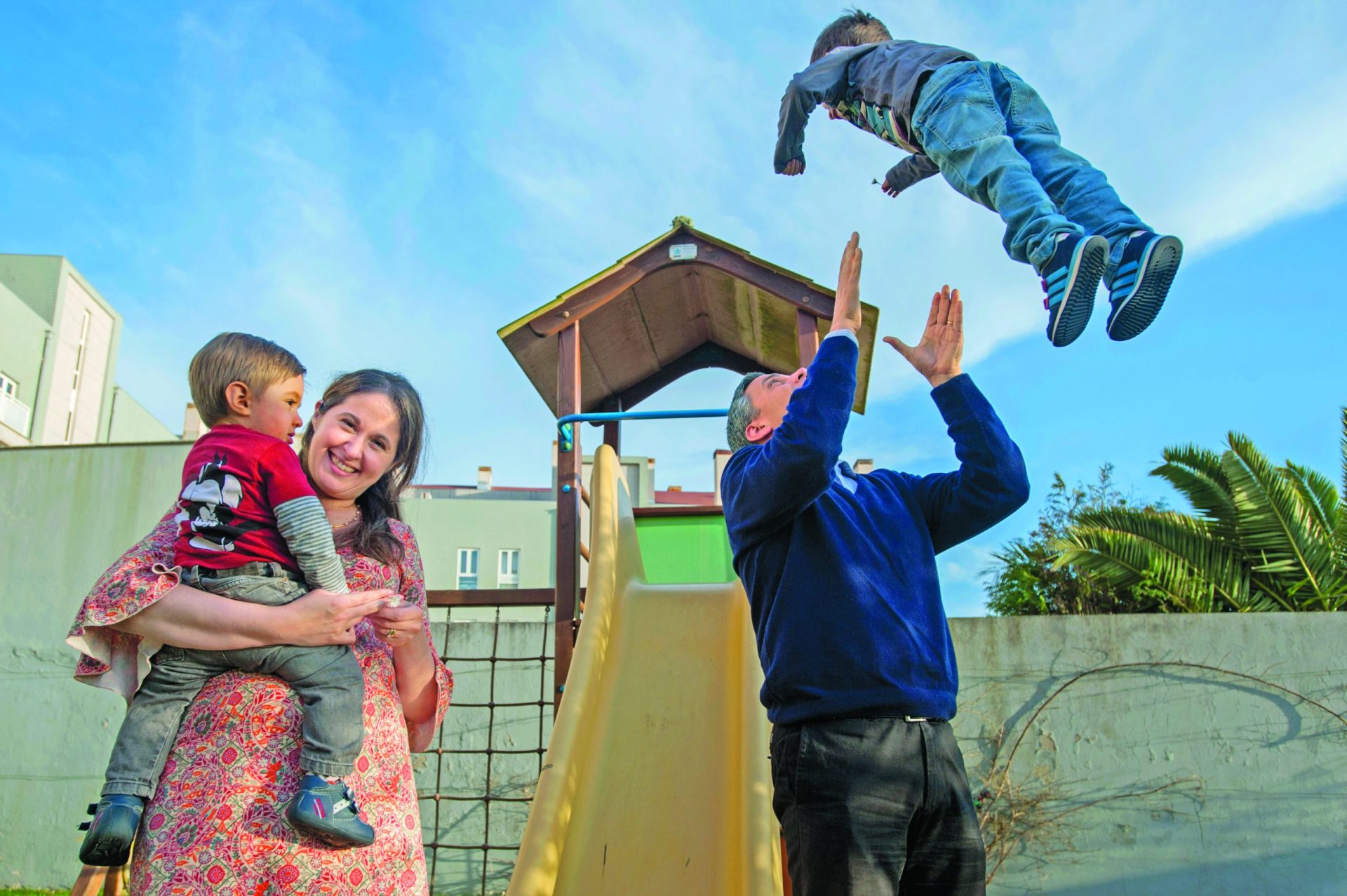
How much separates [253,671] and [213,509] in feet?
A: 1.07

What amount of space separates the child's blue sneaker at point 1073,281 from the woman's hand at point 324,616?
5.00 feet

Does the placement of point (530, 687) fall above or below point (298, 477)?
below

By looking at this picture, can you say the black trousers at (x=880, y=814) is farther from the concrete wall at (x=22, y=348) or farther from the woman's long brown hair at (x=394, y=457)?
the concrete wall at (x=22, y=348)

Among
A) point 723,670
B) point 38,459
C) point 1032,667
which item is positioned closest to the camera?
point 723,670

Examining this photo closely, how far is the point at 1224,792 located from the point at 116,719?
1025 cm

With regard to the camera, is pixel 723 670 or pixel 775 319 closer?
pixel 723 670

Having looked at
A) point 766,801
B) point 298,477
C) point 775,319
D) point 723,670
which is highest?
point 775,319

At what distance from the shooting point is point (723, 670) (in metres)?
3.96

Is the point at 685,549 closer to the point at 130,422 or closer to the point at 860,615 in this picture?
the point at 860,615

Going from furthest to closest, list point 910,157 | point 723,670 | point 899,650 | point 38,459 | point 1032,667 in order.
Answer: point 38,459, point 1032,667, point 723,670, point 910,157, point 899,650

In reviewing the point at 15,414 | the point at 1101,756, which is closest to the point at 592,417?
the point at 1101,756

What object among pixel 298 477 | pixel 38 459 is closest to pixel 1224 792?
pixel 298 477

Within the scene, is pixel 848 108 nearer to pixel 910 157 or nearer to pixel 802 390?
pixel 910 157

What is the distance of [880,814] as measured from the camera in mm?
1756
